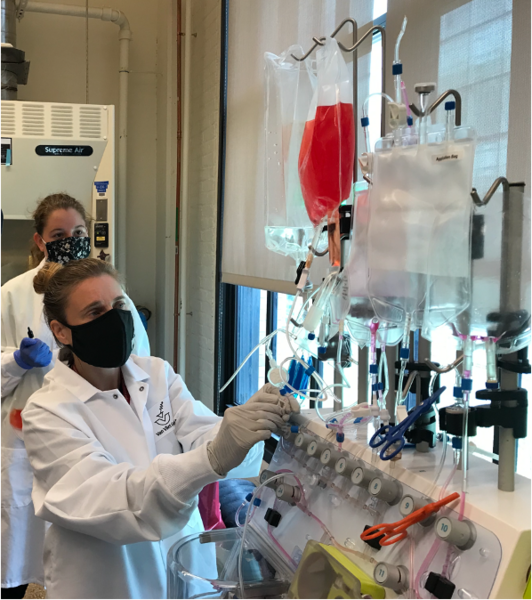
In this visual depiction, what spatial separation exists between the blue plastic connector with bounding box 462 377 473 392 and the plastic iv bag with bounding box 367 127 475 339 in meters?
0.09

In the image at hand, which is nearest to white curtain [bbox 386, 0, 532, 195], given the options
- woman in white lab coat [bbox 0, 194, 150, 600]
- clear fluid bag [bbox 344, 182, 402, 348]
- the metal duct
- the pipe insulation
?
clear fluid bag [bbox 344, 182, 402, 348]

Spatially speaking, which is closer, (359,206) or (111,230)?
(359,206)

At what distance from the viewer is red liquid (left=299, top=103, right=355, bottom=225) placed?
1196 mm

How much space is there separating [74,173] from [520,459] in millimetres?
2561

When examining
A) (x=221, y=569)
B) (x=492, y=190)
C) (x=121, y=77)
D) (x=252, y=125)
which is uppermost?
(x=121, y=77)

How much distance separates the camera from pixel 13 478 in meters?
2.24

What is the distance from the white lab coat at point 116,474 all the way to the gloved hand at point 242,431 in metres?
0.03

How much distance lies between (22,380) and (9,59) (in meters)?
1.85

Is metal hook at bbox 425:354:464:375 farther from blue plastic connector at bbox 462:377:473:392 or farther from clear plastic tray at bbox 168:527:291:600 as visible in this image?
clear plastic tray at bbox 168:527:291:600

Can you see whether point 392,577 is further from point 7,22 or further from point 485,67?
point 7,22

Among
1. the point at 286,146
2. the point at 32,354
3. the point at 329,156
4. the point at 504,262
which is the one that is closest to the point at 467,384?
the point at 504,262

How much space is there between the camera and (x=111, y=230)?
3271 millimetres

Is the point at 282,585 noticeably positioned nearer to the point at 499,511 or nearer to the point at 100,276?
the point at 499,511

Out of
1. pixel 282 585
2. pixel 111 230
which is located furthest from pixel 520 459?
pixel 111 230
